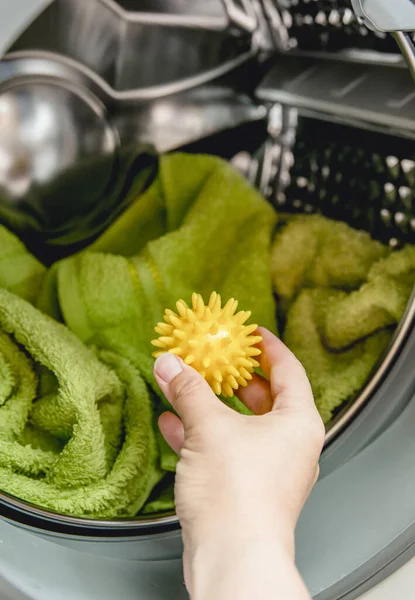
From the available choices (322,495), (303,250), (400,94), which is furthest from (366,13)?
(322,495)

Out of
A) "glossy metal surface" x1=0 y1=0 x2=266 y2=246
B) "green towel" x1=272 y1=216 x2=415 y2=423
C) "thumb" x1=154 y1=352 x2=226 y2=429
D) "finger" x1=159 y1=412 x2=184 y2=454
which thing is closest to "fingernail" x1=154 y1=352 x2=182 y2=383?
"thumb" x1=154 y1=352 x2=226 y2=429

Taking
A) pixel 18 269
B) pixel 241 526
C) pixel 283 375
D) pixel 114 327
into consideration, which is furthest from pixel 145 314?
pixel 241 526

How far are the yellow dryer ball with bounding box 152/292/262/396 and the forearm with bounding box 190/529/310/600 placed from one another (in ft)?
0.50

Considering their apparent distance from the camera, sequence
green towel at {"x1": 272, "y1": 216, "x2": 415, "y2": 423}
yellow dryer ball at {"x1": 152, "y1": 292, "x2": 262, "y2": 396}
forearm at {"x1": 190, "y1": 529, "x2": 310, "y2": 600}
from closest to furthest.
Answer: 1. forearm at {"x1": 190, "y1": 529, "x2": 310, "y2": 600}
2. yellow dryer ball at {"x1": 152, "y1": 292, "x2": 262, "y2": 396}
3. green towel at {"x1": 272, "y1": 216, "x2": 415, "y2": 423}

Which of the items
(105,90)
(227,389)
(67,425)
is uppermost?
(105,90)

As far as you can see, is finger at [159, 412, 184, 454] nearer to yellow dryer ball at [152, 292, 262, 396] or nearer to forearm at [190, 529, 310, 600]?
yellow dryer ball at [152, 292, 262, 396]

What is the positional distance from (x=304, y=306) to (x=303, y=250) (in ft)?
0.27

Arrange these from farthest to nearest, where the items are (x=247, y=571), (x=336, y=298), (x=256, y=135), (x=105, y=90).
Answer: (x=256, y=135) < (x=105, y=90) < (x=336, y=298) < (x=247, y=571)

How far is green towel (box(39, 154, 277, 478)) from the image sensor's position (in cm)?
72

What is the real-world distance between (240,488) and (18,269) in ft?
1.46

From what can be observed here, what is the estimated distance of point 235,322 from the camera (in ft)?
1.75

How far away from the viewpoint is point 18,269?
0.73 m

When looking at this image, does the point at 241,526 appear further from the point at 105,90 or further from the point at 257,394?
the point at 105,90

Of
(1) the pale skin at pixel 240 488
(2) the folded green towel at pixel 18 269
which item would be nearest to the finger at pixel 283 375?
(1) the pale skin at pixel 240 488
